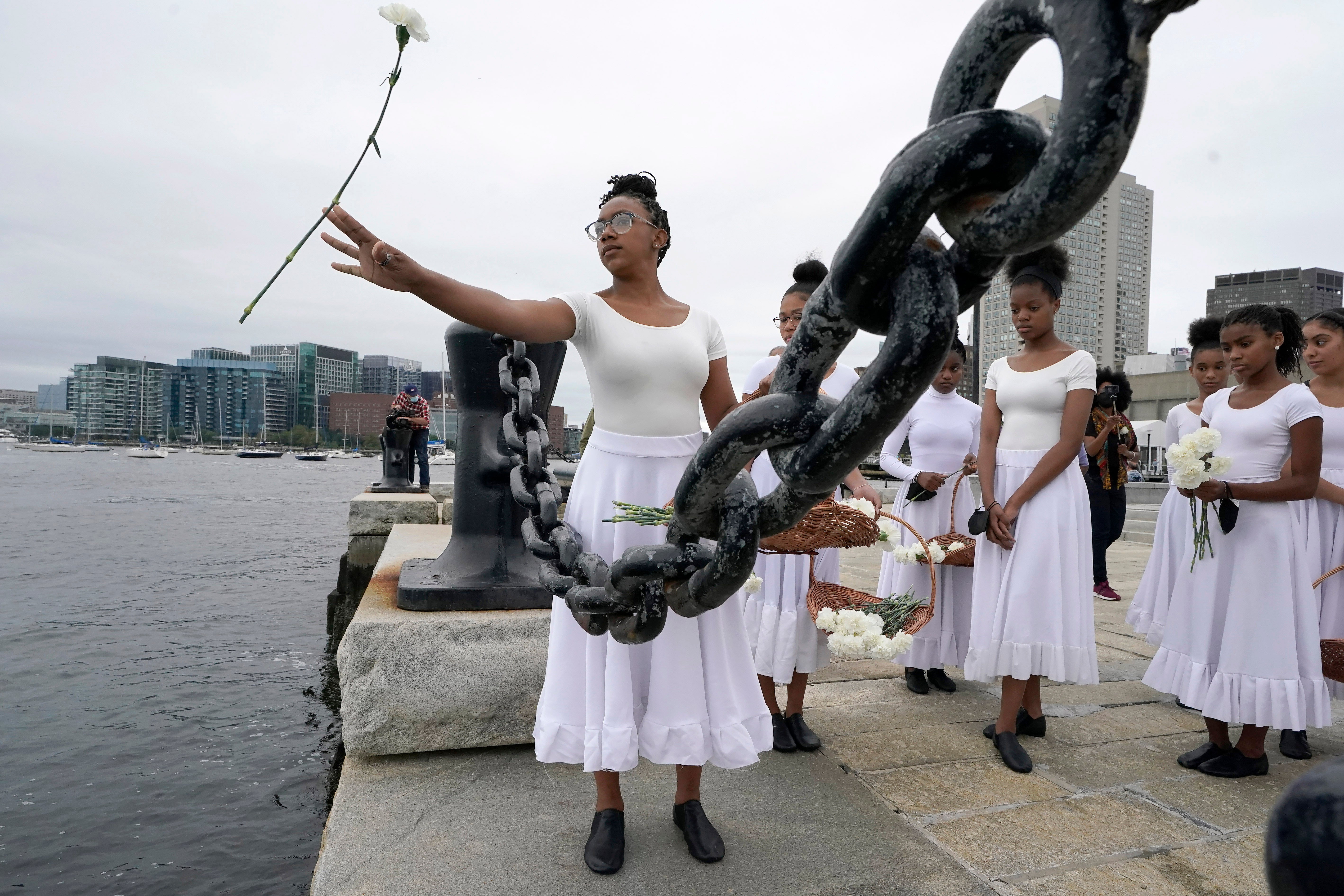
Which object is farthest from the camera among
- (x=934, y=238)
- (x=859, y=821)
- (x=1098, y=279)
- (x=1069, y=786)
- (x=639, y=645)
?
(x=1098, y=279)

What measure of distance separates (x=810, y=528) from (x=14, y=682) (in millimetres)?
6149

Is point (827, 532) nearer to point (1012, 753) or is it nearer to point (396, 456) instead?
point (1012, 753)

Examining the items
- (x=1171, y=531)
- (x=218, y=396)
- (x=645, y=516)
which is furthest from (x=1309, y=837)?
(x=218, y=396)

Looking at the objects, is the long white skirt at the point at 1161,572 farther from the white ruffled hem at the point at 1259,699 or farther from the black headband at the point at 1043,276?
the black headband at the point at 1043,276

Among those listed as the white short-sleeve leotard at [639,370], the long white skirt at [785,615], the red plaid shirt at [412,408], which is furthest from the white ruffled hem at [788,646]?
the red plaid shirt at [412,408]

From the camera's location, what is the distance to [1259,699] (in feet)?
11.1

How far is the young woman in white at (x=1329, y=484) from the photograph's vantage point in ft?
13.5

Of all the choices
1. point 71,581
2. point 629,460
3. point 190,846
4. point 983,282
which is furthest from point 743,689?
point 71,581

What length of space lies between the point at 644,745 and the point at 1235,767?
8.53ft

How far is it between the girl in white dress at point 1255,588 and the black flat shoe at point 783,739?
1660 millimetres

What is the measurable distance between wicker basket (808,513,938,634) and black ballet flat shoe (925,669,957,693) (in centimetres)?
99

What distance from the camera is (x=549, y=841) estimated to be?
2.61m

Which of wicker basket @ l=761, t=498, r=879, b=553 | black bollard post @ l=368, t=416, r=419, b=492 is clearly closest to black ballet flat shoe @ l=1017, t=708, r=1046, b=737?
wicker basket @ l=761, t=498, r=879, b=553

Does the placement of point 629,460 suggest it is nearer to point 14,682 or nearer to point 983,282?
point 983,282
